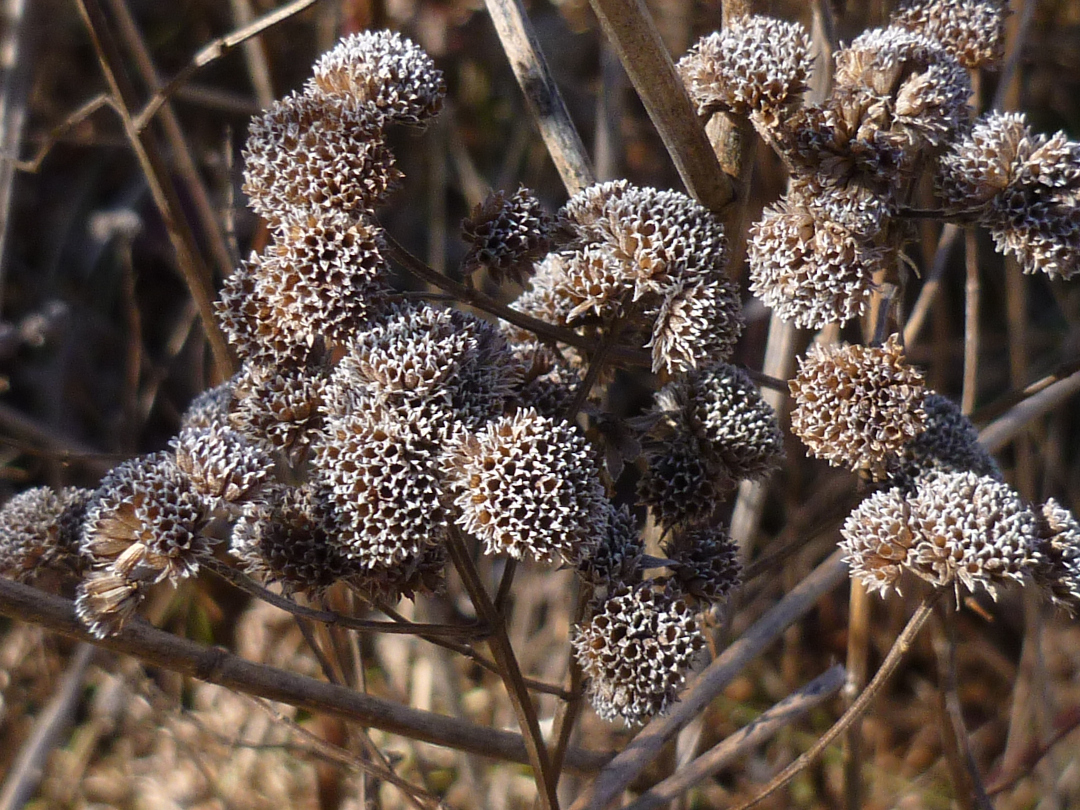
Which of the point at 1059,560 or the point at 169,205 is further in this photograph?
the point at 169,205

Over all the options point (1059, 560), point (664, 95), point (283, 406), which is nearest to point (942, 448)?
point (1059, 560)

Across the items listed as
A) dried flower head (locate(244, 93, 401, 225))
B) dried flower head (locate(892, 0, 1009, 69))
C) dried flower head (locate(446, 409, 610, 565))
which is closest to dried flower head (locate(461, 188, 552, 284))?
dried flower head (locate(244, 93, 401, 225))

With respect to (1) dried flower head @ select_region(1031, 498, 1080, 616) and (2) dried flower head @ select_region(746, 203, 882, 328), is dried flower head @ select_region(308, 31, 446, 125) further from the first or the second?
(1) dried flower head @ select_region(1031, 498, 1080, 616)

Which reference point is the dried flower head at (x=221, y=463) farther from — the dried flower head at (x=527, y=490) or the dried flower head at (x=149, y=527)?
the dried flower head at (x=527, y=490)

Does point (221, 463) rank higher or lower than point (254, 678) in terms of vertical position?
higher

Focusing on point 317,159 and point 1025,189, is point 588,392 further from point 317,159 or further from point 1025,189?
point 1025,189

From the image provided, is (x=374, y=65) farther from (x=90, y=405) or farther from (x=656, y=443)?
(x=90, y=405)

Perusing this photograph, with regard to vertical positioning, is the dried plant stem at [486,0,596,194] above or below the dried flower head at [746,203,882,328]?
above
